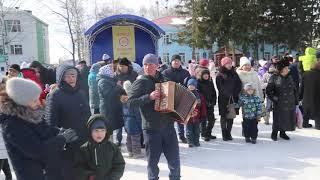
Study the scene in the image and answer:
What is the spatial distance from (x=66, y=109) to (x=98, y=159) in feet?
2.58

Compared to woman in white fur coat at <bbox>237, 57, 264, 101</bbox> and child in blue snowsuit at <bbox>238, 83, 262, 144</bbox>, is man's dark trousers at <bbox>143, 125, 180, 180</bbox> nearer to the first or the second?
child in blue snowsuit at <bbox>238, 83, 262, 144</bbox>

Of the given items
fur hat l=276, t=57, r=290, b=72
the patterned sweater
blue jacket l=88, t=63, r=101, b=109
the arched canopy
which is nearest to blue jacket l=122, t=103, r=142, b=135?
blue jacket l=88, t=63, r=101, b=109

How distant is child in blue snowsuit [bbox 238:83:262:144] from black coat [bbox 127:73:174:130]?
3.14 meters

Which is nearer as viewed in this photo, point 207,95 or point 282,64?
point 282,64

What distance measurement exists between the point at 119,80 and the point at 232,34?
2782cm

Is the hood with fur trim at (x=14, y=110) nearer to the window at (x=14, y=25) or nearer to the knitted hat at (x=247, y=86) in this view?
the knitted hat at (x=247, y=86)

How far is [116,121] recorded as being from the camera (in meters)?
7.05

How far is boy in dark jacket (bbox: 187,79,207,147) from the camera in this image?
7.33 m

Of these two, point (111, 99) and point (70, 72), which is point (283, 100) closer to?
point (111, 99)

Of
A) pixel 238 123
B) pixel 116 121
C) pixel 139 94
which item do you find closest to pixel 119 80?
pixel 116 121

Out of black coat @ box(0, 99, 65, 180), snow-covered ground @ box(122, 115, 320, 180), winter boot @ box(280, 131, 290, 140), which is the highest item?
black coat @ box(0, 99, 65, 180)

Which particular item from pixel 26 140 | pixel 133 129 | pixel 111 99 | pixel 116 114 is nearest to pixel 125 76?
pixel 111 99

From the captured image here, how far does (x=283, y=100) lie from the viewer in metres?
7.70

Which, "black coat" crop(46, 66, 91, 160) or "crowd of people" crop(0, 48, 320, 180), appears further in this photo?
"black coat" crop(46, 66, 91, 160)
